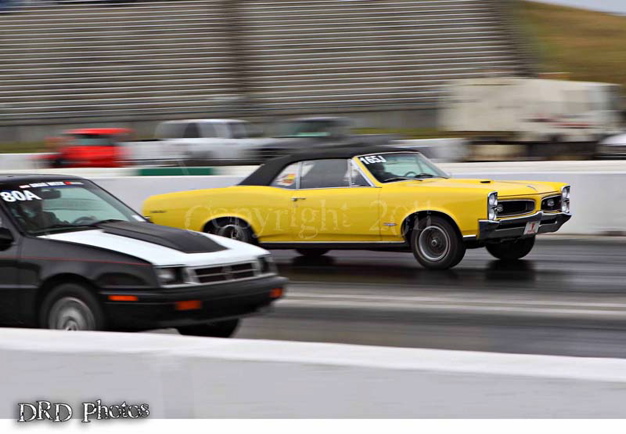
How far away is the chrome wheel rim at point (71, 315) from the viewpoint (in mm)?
6301

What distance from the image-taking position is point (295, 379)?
137 inches

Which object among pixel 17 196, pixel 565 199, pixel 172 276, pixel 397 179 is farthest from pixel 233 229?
pixel 172 276

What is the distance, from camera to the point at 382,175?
10.8m

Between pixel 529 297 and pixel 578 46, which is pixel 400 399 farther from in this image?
pixel 578 46

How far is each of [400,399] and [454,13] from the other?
36.8 metres

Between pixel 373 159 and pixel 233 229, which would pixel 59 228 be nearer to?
pixel 233 229

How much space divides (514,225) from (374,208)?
55.8 inches

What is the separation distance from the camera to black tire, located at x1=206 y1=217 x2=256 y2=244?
438 inches

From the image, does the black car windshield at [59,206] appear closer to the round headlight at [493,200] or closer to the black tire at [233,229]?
the black tire at [233,229]

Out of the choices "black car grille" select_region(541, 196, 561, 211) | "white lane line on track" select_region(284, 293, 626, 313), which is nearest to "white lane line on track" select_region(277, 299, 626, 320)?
"white lane line on track" select_region(284, 293, 626, 313)

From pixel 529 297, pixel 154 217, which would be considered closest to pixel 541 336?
pixel 529 297

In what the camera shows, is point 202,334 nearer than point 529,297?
Yes

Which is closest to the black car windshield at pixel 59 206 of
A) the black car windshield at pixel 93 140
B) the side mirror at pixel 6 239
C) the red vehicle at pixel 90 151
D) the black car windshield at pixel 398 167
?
the side mirror at pixel 6 239

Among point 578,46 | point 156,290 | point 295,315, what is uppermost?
point 578,46
